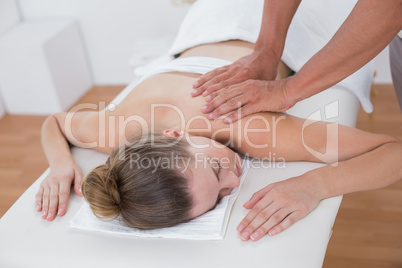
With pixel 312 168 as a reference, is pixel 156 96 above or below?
above

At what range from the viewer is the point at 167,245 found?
50.8 inches

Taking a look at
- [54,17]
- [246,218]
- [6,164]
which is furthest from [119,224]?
[54,17]

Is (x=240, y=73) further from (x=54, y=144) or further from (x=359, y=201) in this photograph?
(x=359, y=201)

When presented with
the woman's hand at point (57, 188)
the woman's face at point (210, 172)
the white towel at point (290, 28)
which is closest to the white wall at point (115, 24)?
the white towel at point (290, 28)

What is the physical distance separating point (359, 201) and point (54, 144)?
1.35 meters

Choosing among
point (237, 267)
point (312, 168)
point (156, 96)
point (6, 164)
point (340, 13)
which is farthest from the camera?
point (6, 164)

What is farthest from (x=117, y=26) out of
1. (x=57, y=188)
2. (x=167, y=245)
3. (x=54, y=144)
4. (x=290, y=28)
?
(x=167, y=245)

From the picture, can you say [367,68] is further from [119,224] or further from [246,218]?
[119,224]

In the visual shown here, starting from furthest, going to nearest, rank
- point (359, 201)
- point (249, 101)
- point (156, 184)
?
point (359, 201), point (249, 101), point (156, 184)

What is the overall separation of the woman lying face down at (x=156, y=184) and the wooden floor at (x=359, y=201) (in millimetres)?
777

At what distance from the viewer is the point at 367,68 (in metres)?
1.94

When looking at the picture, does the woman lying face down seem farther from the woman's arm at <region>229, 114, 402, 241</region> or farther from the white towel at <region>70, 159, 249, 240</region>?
the woman's arm at <region>229, 114, 402, 241</region>

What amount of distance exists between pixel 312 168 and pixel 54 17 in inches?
100

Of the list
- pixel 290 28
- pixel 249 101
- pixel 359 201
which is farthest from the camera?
pixel 359 201
